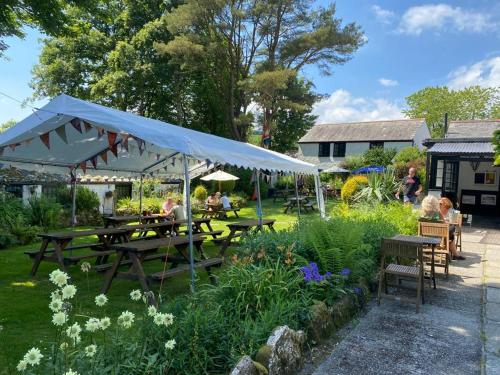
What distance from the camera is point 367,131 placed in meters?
35.5

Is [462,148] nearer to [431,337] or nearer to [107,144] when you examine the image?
[431,337]

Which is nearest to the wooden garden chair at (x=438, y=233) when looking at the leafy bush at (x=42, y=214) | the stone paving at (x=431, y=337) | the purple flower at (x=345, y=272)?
the stone paving at (x=431, y=337)

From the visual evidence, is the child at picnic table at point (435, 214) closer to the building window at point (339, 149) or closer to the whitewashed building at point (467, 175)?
the whitewashed building at point (467, 175)

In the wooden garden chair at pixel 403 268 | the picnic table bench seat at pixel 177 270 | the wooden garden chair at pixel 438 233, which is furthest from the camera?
the wooden garden chair at pixel 438 233

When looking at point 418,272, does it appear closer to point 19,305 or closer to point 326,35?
point 19,305

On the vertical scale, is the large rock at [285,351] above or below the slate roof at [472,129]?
below

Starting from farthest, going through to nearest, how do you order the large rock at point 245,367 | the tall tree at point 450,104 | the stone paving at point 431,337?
1. the tall tree at point 450,104
2. the stone paving at point 431,337
3. the large rock at point 245,367

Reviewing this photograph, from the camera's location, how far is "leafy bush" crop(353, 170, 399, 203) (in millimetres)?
11867

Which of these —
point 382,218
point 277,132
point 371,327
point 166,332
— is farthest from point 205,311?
point 277,132

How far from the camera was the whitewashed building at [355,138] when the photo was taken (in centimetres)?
3334

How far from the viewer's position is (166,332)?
2.80 meters

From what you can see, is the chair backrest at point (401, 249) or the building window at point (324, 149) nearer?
the chair backrest at point (401, 249)

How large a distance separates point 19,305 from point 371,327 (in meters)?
4.27

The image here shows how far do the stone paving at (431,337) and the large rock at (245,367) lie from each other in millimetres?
857
